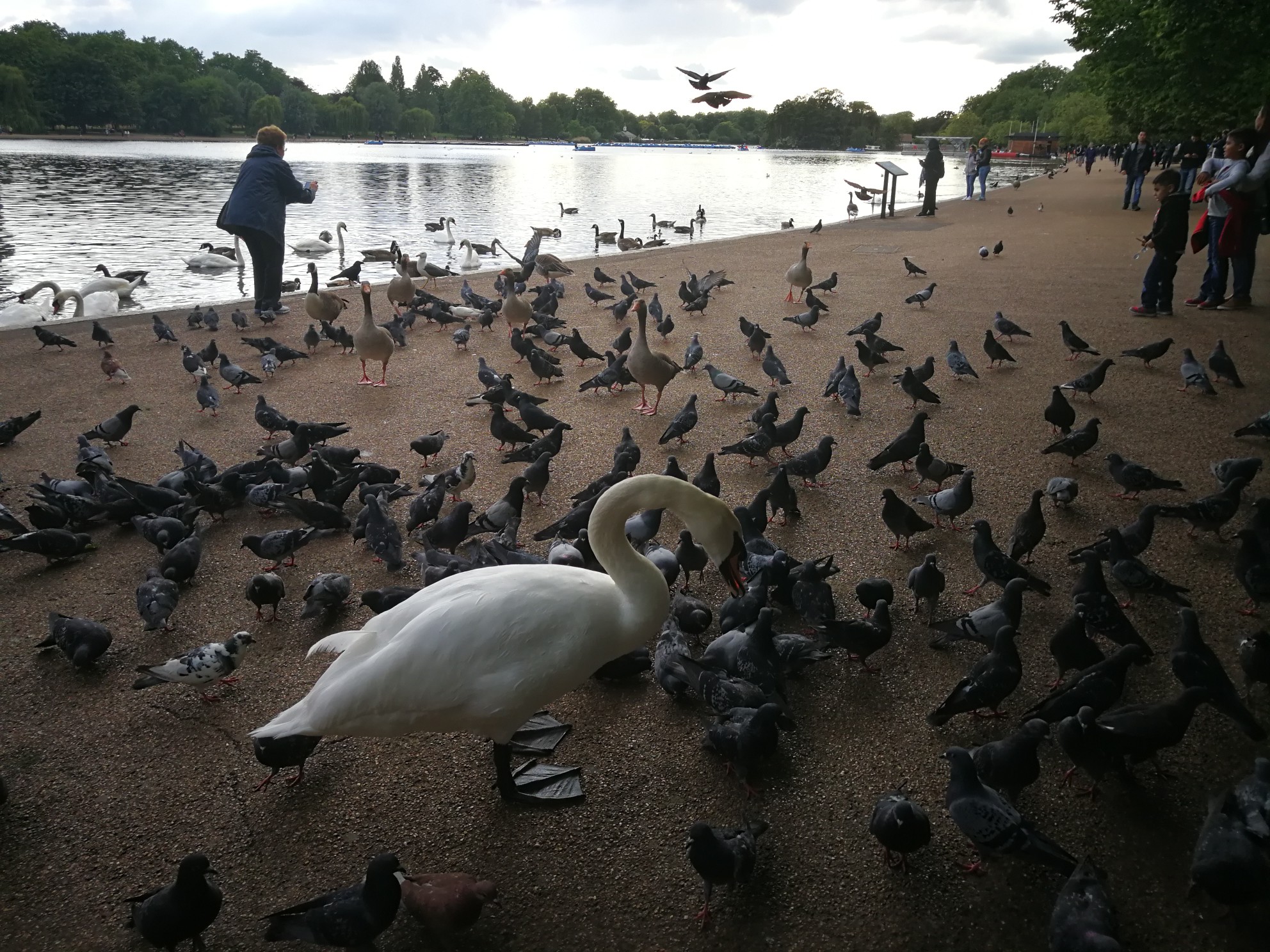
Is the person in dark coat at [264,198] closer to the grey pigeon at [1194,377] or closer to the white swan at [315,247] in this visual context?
the white swan at [315,247]

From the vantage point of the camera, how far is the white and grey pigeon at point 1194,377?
8648 millimetres

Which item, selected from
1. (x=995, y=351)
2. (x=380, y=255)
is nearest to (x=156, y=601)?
(x=995, y=351)

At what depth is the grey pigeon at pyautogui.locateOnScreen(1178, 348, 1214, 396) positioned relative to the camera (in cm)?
865

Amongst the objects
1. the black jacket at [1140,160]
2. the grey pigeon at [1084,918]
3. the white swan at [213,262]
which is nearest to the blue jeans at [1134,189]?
the black jacket at [1140,160]

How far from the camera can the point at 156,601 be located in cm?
481

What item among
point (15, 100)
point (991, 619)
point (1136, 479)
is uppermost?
point (15, 100)

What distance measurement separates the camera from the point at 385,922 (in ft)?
9.35

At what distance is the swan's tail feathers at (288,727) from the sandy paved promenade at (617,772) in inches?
22.9

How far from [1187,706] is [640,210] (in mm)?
35489

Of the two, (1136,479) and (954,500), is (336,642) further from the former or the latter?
(1136,479)

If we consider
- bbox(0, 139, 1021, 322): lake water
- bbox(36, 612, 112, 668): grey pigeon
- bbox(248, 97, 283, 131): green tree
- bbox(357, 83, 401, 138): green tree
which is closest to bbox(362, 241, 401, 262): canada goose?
bbox(0, 139, 1021, 322): lake water

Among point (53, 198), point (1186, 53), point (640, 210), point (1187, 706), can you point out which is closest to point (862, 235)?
point (1186, 53)

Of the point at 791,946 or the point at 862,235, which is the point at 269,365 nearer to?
the point at 791,946

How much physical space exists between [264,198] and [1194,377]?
1349cm
